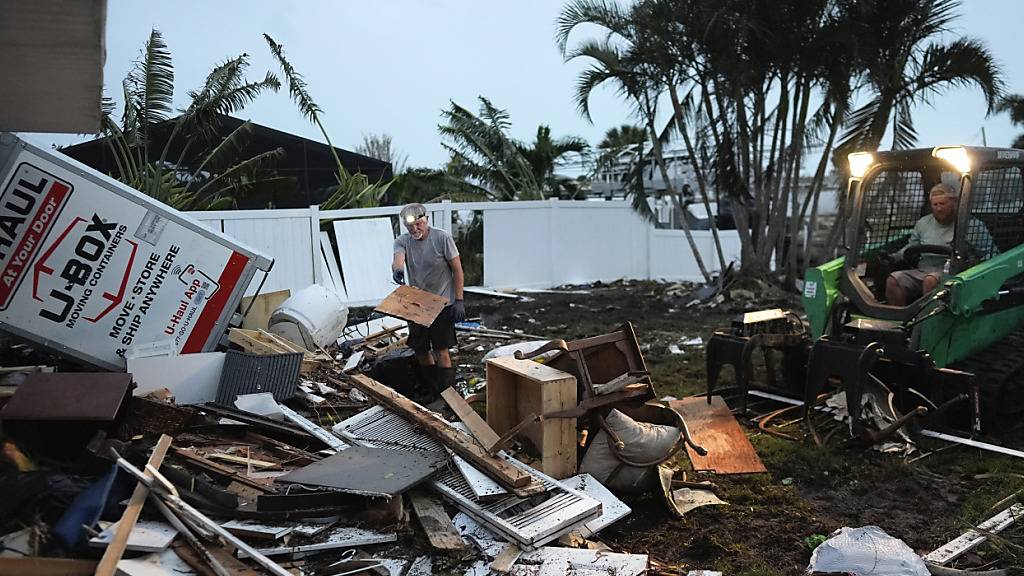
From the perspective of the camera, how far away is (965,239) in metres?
5.96

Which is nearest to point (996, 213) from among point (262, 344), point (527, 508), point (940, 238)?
point (940, 238)

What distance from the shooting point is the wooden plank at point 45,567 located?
3.25 metres

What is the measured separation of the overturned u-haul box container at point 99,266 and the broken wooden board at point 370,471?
2.89m

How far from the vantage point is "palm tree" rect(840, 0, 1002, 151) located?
11.8 m

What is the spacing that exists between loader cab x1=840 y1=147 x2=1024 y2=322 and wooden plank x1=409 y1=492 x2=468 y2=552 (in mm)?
4056

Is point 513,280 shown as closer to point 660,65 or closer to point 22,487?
point 660,65

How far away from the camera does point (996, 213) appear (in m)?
6.30

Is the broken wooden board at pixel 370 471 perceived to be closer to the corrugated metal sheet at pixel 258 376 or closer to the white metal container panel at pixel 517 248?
the corrugated metal sheet at pixel 258 376

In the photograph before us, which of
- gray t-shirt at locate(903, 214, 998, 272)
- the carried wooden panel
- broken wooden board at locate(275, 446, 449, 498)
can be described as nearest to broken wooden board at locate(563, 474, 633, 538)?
the carried wooden panel

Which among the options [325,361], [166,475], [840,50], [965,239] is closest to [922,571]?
[965,239]

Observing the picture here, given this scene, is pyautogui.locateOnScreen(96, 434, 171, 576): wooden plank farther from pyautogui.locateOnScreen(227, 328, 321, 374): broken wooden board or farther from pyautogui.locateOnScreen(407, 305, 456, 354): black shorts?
pyautogui.locateOnScreen(227, 328, 321, 374): broken wooden board

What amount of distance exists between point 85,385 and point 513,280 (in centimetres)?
1152

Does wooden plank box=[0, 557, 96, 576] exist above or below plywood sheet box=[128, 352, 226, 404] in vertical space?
below

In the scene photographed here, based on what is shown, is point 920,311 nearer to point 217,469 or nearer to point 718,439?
point 718,439
